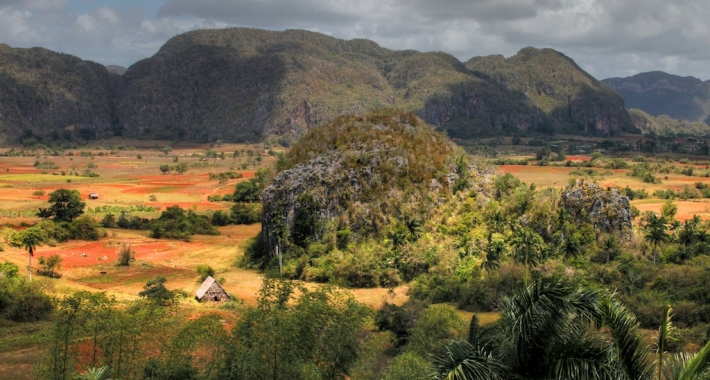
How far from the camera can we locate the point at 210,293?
31938 millimetres

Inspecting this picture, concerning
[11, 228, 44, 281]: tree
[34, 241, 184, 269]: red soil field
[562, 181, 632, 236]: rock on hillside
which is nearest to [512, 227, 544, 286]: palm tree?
[562, 181, 632, 236]: rock on hillside

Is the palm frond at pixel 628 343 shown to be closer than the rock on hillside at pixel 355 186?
Yes

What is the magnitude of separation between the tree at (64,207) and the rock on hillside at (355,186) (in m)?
22.1

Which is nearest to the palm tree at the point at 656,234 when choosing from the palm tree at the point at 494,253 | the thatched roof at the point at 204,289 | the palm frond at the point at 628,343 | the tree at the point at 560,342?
the palm tree at the point at 494,253

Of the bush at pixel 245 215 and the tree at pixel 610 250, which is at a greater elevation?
the tree at pixel 610 250

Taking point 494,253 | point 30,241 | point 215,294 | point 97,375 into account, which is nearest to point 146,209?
point 30,241

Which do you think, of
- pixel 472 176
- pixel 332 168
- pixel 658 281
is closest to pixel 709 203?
pixel 472 176

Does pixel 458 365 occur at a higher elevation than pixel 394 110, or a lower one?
lower

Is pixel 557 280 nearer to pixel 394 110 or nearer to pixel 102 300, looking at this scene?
pixel 102 300

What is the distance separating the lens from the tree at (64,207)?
54500 millimetres

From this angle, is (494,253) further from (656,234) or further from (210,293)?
(210,293)

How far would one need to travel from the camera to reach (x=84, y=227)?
5066 centimetres

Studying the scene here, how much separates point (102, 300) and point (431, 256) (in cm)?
2310

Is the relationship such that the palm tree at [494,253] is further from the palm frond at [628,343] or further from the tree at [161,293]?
the palm frond at [628,343]
